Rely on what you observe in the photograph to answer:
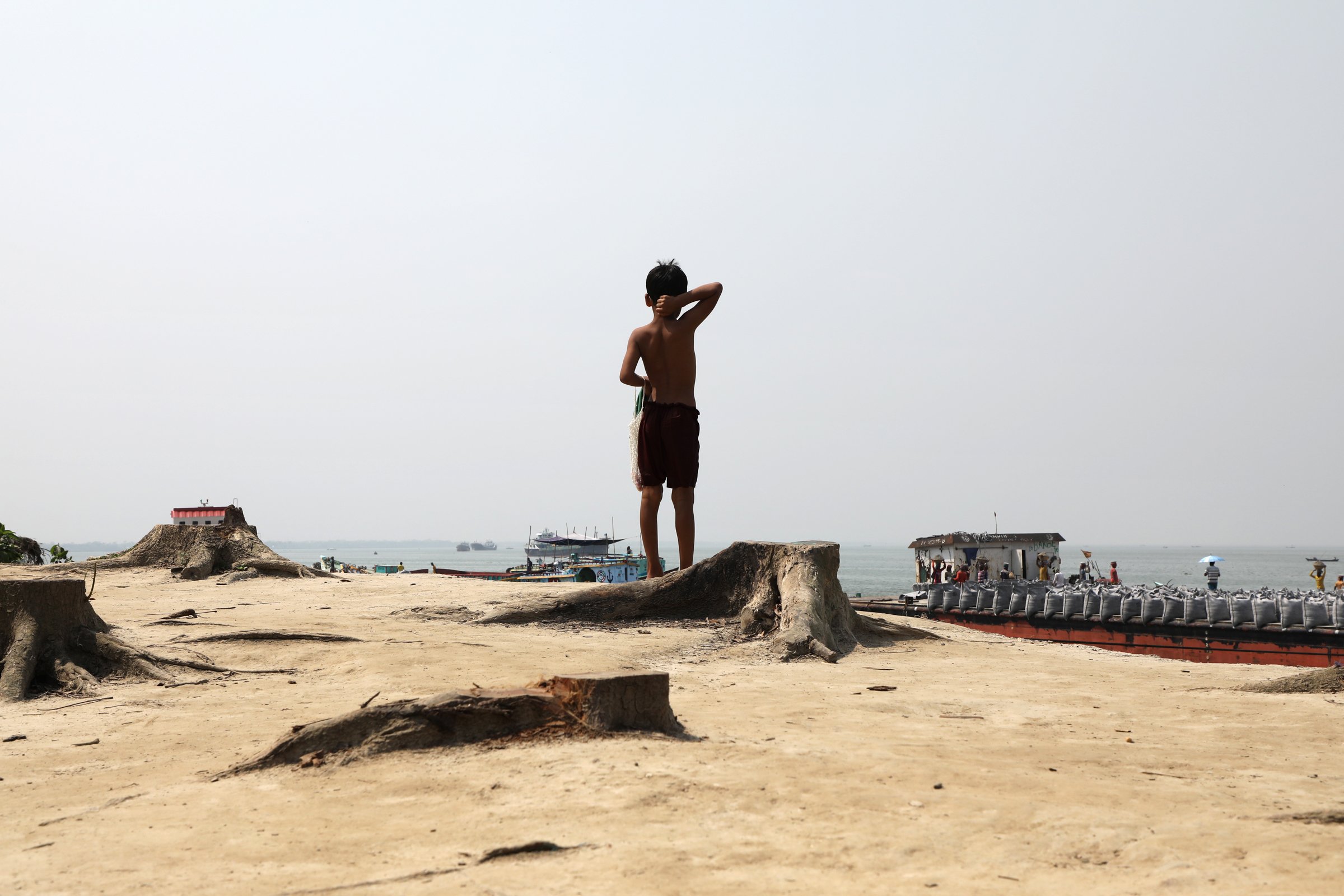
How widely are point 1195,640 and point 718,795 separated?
25.1 metres

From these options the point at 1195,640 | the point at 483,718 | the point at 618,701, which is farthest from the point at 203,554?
the point at 1195,640

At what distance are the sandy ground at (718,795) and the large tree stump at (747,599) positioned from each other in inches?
87.2

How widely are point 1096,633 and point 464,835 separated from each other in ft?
88.1

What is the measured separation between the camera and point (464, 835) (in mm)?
3389

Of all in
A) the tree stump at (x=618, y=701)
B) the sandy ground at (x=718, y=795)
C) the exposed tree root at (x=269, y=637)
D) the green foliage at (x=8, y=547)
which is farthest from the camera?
→ the green foliage at (x=8, y=547)

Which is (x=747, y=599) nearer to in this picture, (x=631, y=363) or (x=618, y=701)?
(x=631, y=363)

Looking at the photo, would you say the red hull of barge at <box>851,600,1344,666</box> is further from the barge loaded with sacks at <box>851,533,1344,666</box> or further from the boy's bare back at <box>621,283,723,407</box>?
the boy's bare back at <box>621,283,723,407</box>

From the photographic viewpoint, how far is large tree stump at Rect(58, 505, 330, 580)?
16.8 meters

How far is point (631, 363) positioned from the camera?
11.5 m

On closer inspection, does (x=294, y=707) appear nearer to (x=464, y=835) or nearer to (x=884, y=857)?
(x=464, y=835)

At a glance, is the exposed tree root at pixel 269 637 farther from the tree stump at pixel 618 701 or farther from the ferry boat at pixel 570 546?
the ferry boat at pixel 570 546

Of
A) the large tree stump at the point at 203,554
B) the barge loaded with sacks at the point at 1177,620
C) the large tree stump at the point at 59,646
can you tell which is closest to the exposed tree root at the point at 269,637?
the large tree stump at the point at 59,646

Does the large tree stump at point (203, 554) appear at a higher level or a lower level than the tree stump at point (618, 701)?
higher

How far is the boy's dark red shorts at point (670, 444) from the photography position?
1170 centimetres
